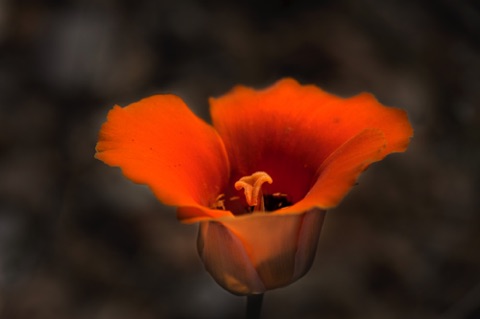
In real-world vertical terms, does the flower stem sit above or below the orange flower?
below

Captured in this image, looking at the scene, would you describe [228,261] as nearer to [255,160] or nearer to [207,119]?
[255,160]

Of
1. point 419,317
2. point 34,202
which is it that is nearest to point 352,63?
point 419,317

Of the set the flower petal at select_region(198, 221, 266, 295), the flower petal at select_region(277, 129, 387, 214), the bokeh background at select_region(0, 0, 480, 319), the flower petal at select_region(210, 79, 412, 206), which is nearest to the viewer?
the flower petal at select_region(277, 129, 387, 214)

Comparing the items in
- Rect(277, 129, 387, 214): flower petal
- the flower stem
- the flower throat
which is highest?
Rect(277, 129, 387, 214): flower petal

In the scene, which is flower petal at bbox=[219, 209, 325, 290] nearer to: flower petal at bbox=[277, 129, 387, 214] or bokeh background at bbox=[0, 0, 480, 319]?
flower petal at bbox=[277, 129, 387, 214]

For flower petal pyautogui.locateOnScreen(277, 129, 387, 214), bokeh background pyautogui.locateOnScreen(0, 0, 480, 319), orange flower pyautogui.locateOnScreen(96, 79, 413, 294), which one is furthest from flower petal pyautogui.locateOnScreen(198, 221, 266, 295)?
bokeh background pyautogui.locateOnScreen(0, 0, 480, 319)

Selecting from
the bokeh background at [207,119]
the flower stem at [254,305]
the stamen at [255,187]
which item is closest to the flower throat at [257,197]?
the stamen at [255,187]

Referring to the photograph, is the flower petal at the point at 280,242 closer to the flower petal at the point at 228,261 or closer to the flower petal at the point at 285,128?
the flower petal at the point at 228,261
